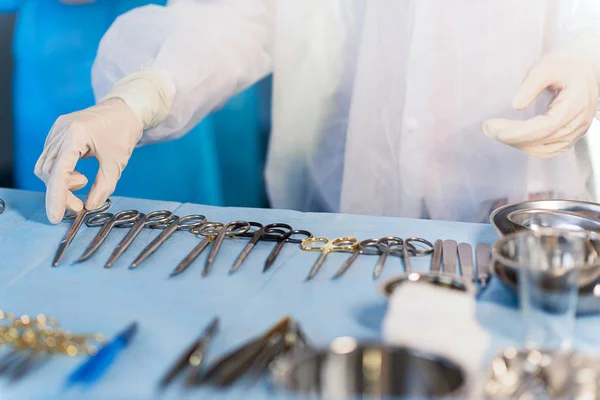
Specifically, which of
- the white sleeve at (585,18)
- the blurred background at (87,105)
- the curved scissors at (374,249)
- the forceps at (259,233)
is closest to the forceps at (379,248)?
the curved scissors at (374,249)

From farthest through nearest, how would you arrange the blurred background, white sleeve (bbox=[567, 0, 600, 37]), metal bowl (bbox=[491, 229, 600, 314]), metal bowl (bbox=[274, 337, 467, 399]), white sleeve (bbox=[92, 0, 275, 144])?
the blurred background, white sleeve (bbox=[92, 0, 275, 144]), white sleeve (bbox=[567, 0, 600, 37]), metal bowl (bbox=[491, 229, 600, 314]), metal bowl (bbox=[274, 337, 467, 399])

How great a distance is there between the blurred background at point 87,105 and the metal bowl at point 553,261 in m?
1.27

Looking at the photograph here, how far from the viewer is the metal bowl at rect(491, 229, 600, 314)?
27.0 inches

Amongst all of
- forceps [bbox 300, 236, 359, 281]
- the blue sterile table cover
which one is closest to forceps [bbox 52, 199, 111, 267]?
the blue sterile table cover

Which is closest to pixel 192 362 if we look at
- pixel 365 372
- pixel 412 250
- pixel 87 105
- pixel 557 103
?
pixel 365 372

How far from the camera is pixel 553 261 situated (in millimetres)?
717

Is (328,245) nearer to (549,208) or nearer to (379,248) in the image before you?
(379,248)

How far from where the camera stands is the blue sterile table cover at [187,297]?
2.11ft

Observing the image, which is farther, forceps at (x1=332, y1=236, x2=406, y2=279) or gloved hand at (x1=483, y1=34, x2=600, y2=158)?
gloved hand at (x1=483, y1=34, x2=600, y2=158)

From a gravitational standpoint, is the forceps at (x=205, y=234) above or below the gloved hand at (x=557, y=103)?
below

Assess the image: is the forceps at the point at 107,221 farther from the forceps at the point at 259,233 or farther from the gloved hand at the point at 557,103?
the gloved hand at the point at 557,103

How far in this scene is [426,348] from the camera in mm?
589

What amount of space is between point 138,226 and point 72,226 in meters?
0.10

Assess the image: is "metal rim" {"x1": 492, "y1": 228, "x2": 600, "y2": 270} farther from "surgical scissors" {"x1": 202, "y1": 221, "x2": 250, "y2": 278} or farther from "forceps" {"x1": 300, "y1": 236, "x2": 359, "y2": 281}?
"surgical scissors" {"x1": 202, "y1": 221, "x2": 250, "y2": 278}
